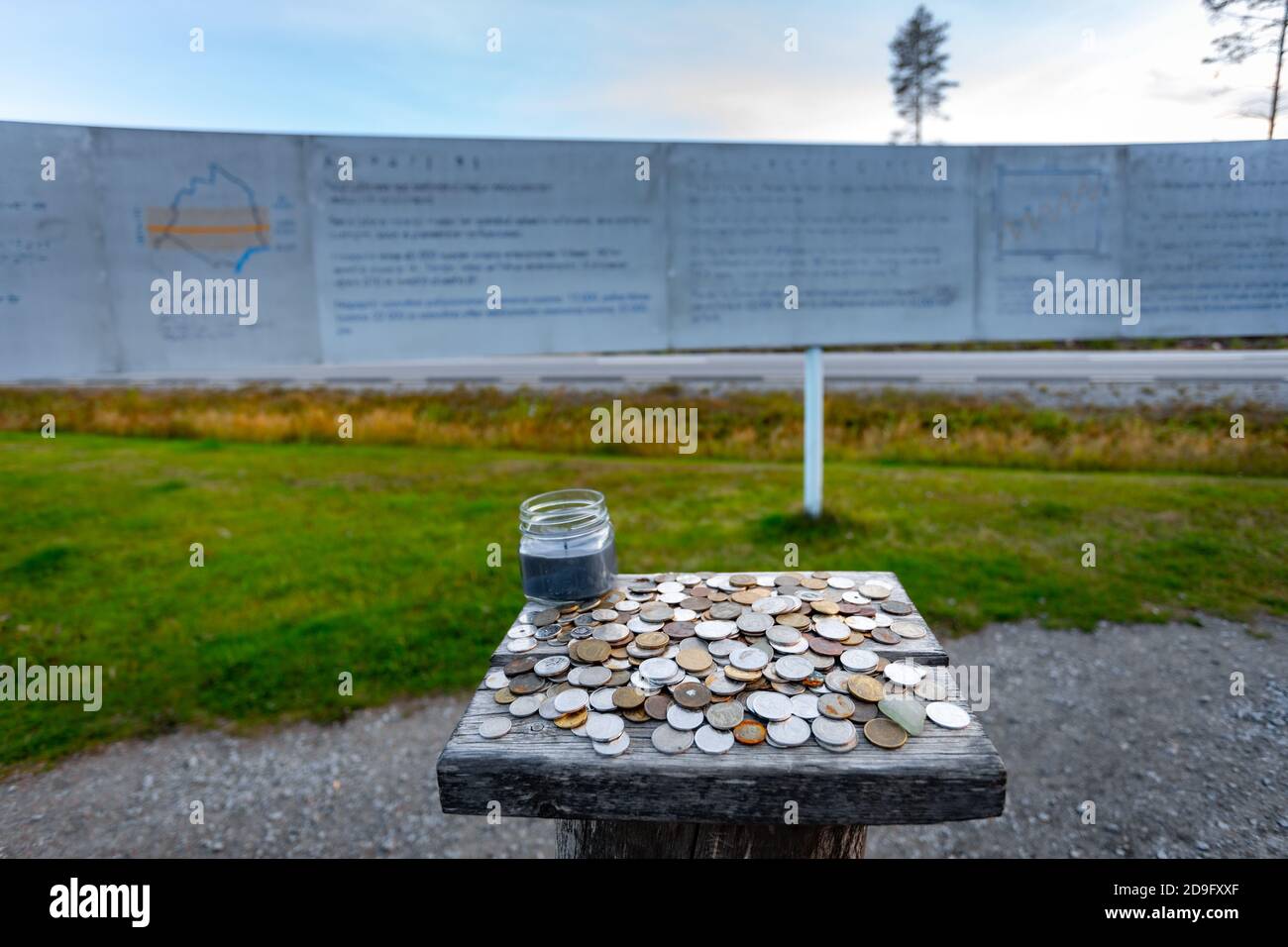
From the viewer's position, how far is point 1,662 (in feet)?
14.1

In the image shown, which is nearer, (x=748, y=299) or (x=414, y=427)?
(x=748, y=299)

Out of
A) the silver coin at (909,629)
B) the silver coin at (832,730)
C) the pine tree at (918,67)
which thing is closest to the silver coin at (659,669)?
the silver coin at (832,730)

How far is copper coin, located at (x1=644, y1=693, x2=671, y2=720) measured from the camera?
161cm

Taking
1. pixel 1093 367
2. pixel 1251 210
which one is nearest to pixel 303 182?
pixel 1251 210

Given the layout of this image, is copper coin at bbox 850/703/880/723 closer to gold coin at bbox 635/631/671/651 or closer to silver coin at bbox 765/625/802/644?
silver coin at bbox 765/625/802/644

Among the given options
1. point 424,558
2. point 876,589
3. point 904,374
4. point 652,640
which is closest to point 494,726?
point 652,640

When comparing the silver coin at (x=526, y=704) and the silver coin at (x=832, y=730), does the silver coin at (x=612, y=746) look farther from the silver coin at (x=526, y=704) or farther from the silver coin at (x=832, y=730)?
the silver coin at (x=832, y=730)

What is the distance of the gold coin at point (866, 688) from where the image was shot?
1.63m

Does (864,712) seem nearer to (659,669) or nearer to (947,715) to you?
(947,715)

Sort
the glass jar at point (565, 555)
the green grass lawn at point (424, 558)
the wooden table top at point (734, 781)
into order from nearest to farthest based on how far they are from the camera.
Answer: the wooden table top at point (734, 781) < the glass jar at point (565, 555) < the green grass lawn at point (424, 558)

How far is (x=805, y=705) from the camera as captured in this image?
160 cm

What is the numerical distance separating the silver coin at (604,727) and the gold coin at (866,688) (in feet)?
1.64
